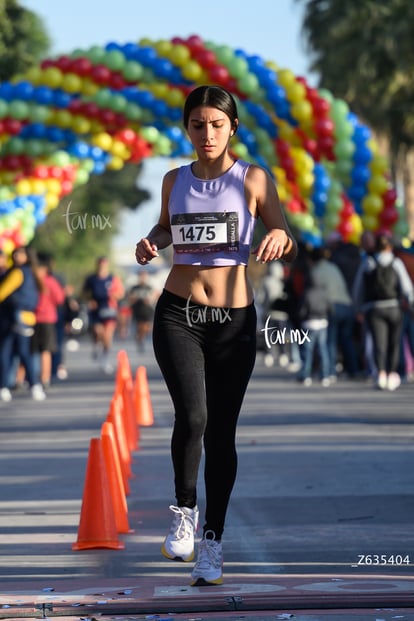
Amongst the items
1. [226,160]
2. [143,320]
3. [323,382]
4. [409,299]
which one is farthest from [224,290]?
[143,320]

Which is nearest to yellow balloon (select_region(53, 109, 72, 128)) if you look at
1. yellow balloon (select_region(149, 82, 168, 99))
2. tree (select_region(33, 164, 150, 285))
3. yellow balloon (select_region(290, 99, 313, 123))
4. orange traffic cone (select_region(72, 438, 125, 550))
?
yellow balloon (select_region(149, 82, 168, 99))

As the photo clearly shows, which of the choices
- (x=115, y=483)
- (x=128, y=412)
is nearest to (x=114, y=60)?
(x=128, y=412)

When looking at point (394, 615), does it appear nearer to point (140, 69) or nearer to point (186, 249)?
point (186, 249)

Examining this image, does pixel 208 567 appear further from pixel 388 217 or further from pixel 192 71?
pixel 192 71

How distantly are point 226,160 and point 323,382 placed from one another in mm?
13876

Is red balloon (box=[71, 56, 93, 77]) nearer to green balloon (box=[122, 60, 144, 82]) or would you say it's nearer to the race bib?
green balloon (box=[122, 60, 144, 82])

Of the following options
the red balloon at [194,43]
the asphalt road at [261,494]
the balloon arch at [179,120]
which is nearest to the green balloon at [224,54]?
the balloon arch at [179,120]

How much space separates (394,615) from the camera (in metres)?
5.17

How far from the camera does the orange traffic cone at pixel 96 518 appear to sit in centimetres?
704

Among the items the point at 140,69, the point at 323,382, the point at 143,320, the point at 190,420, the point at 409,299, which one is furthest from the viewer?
the point at 143,320

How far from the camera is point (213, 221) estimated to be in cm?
595

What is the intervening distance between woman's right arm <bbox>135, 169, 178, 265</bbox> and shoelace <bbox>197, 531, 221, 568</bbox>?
1.12 m

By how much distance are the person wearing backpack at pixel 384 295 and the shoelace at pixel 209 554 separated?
11598 millimetres

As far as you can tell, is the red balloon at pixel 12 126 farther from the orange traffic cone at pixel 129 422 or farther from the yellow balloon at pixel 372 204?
the orange traffic cone at pixel 129 422
